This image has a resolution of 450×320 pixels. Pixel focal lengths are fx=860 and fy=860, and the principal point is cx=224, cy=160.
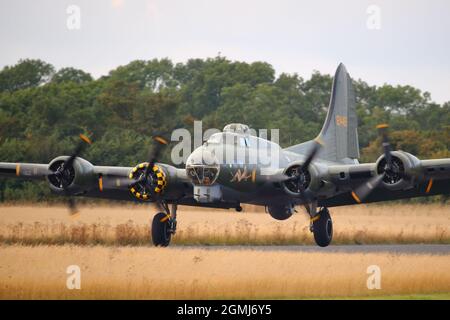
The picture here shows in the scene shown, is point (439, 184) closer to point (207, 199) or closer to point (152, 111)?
point (207, 199)

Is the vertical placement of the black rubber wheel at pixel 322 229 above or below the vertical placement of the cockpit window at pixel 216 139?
below

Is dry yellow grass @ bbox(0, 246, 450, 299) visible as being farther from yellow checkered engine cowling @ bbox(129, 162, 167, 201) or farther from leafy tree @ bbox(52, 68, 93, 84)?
leafy tree @ bbox(52, 68, 93, 84)

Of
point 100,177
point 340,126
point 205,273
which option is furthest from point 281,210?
point 205,273

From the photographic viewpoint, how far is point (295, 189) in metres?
27.6

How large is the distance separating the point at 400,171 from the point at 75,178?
1043 cm

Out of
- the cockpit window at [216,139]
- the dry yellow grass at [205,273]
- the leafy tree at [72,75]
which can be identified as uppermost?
the leafy tree at [72,75]

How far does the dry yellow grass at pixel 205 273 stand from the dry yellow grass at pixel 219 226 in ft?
9.77

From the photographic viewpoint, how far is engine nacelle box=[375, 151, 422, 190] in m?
25.9

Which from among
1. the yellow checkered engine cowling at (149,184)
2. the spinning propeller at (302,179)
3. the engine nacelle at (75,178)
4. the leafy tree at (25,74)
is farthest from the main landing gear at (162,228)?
the leafy tree at (25,74)

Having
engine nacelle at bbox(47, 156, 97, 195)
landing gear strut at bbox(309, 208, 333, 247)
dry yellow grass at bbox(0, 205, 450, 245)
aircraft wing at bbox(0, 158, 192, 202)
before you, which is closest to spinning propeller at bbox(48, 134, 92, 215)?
engine nacelle at bbox(47, 156, 97, 195)

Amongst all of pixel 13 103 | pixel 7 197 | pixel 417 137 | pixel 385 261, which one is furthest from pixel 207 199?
pixel 13 103

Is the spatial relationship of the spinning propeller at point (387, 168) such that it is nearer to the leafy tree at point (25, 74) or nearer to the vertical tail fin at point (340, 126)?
the vertical tail fin at point (340, 126)

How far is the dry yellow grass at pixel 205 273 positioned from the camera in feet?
67.2
